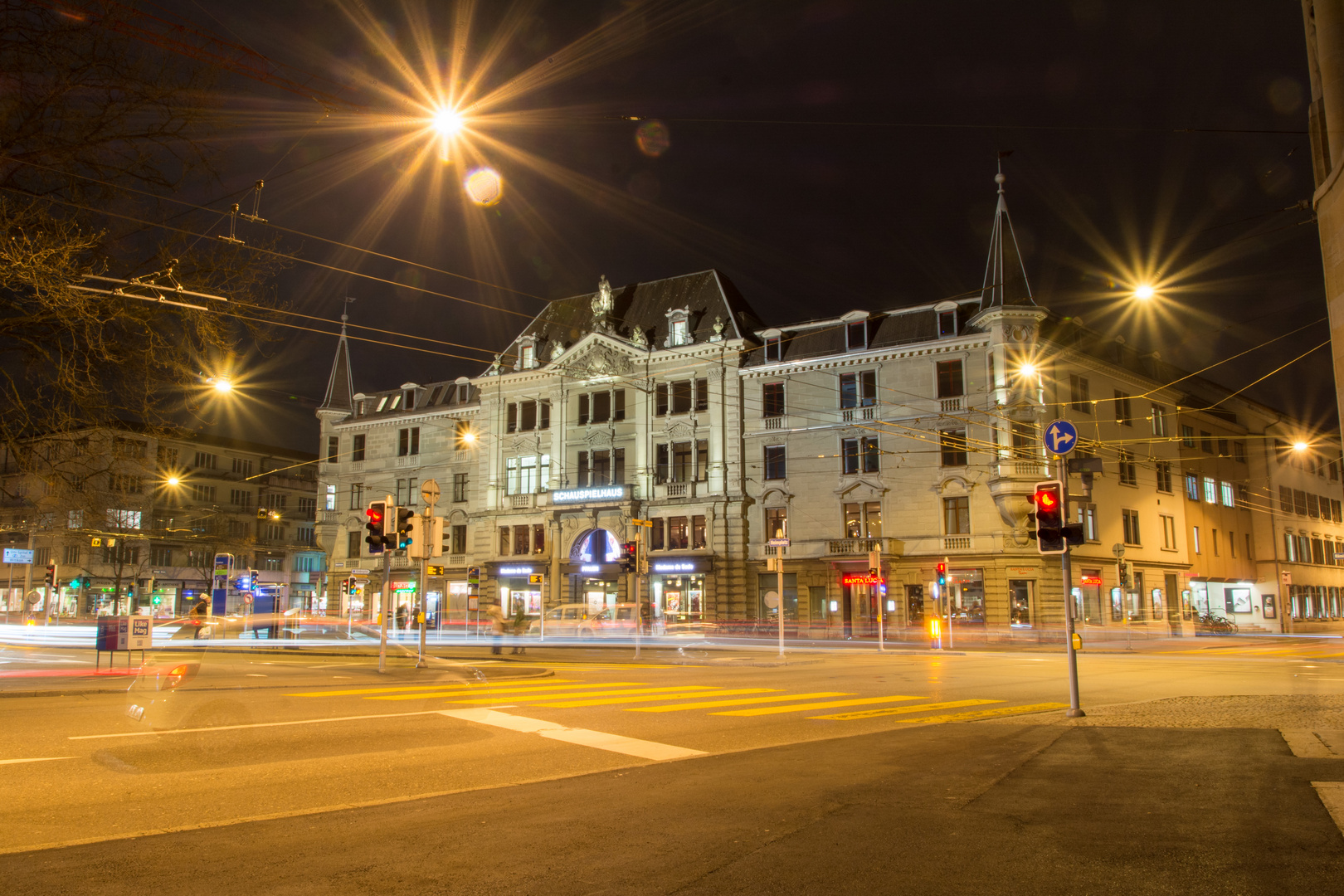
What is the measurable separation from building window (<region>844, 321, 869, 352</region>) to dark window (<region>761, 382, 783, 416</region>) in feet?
12.3

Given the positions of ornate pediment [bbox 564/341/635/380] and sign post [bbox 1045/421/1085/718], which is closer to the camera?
sign post [bbox 1045/421/1085/718]

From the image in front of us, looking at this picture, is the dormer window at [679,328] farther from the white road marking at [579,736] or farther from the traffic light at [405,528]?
the white road marking at [579,736]

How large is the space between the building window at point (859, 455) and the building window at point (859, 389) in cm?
164

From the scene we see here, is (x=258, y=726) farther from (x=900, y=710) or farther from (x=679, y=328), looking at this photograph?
(x=679, y=328)

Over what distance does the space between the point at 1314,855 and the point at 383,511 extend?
16.8m

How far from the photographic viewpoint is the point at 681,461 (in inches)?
1881

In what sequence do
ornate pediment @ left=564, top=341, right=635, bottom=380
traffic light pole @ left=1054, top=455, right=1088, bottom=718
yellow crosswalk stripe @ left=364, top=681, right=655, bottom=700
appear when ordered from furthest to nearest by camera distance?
1. ornate pediment @ left=564, top=341, right=635, bottom=380
2. yellow crosswalk stripe @ left=364, top=681, right=655, bottom=700
3. traffic light pole @ left=1054, top=455, right=1088, bottom=718

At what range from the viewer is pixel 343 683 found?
17.3 metres

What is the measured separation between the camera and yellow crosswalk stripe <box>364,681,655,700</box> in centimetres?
1514

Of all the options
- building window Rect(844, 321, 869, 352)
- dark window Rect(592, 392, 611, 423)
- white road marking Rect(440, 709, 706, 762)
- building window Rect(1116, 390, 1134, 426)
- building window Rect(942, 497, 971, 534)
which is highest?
building window Rect(844, 321, 869, 352)

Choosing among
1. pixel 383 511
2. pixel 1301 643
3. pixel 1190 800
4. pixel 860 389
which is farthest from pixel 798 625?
pixel 1190 800

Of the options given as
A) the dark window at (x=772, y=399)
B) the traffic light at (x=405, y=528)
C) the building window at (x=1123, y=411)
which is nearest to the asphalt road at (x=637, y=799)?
the traffic light at (x=405, y=528)

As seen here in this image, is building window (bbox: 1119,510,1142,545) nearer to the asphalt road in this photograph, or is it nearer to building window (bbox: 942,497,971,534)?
building window (bbox: 942,497,971,534)

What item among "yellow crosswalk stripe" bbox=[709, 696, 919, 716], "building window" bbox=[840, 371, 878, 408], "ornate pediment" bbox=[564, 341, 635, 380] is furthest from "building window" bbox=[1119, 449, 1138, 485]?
"yellow crosswalk stripe" bbox=[709, 696, 919, 716]
